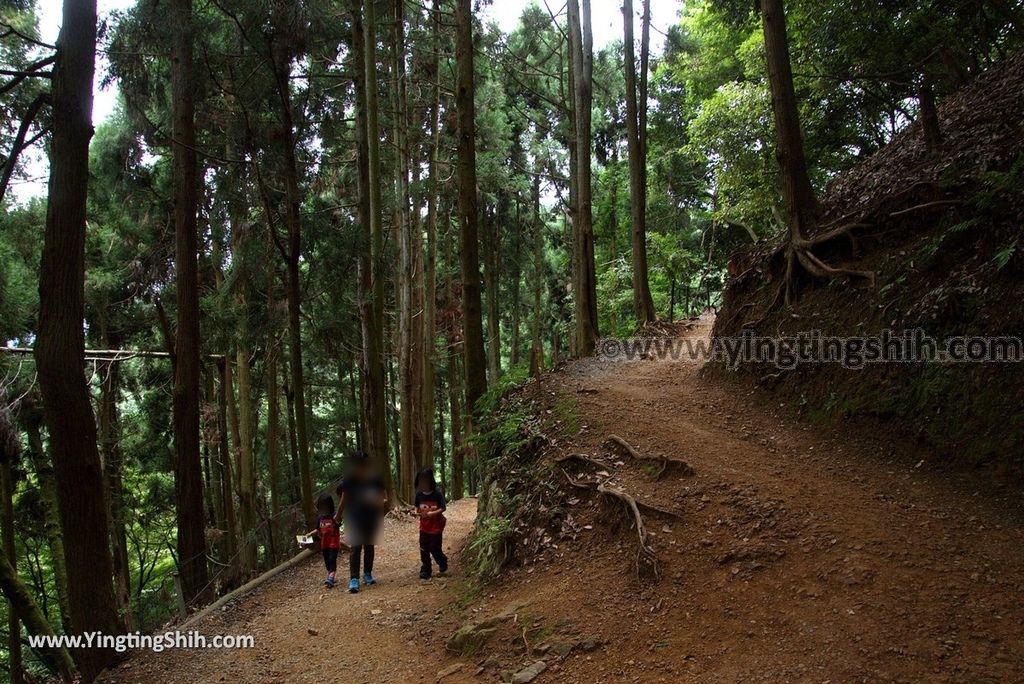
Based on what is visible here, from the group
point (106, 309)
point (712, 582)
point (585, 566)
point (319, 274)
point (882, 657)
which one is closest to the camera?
point (882, 657)

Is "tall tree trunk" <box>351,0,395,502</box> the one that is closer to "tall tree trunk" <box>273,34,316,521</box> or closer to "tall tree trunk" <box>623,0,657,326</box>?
"tall tree trunk" <box>273,34,316,521</box>

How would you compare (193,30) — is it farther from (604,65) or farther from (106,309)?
(604,65)

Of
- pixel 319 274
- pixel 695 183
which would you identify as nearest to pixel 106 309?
pixel 319 274

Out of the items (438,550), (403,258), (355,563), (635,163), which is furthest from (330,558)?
(635,163)

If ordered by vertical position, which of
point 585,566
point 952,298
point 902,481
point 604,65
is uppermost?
point 604,65

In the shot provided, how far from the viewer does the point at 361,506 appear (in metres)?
7.81

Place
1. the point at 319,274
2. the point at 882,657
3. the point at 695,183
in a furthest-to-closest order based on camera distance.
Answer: the point at 695,183
the point at 319,274
the point at 882,657

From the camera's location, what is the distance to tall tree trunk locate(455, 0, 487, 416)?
10.1 metres

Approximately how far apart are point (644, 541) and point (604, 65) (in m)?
Answer: 19.1

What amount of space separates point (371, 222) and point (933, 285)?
8.61 meters

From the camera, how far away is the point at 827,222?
8594 millimetres

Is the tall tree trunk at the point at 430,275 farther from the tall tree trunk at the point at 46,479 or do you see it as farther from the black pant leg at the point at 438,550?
the black pant leg at the point at 438,550

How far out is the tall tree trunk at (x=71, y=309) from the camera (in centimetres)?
518

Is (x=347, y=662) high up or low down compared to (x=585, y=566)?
down
